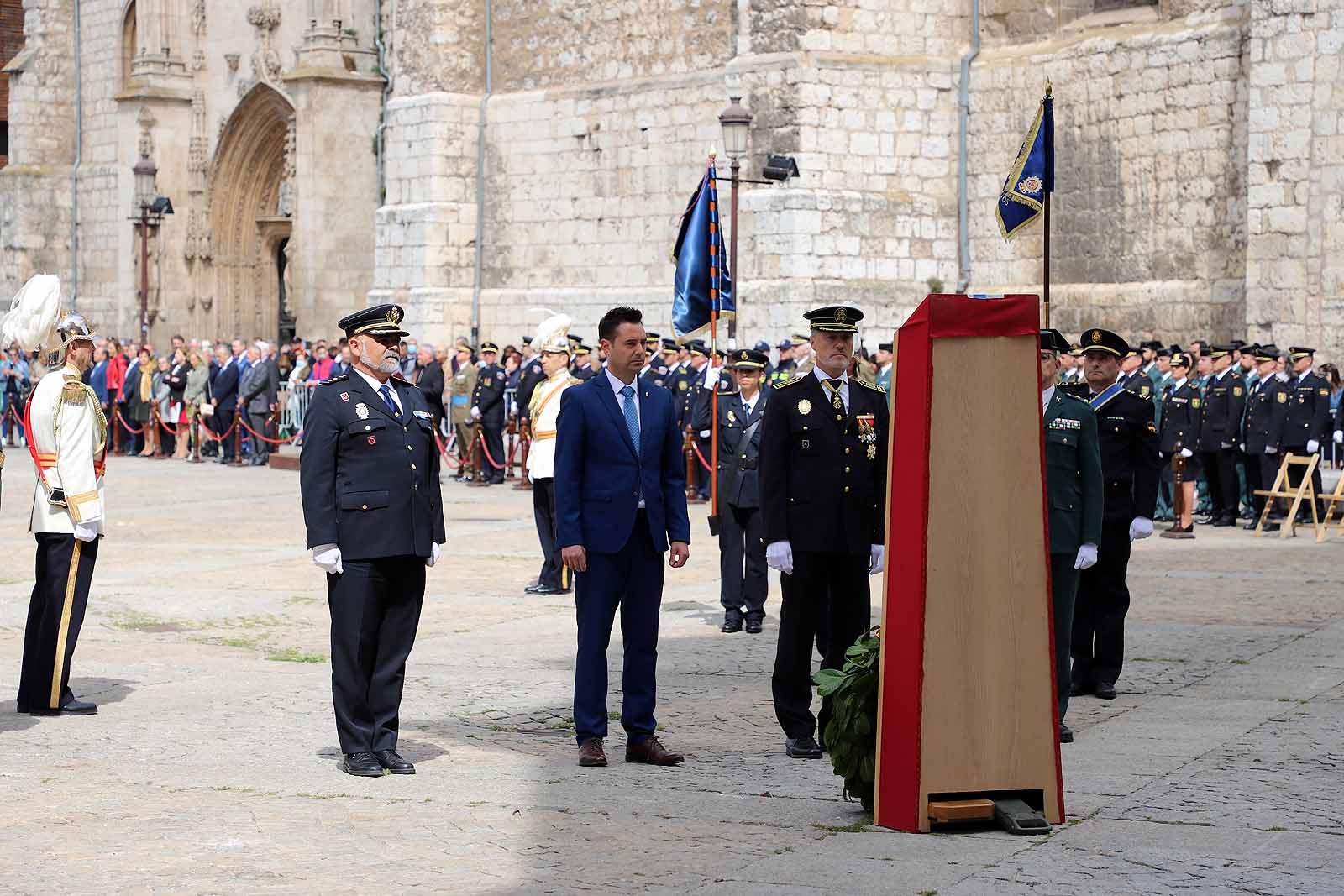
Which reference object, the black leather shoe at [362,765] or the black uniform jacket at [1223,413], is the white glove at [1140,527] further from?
the black uniform jacket at [1223,413]

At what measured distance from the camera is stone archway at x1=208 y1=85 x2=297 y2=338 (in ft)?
117

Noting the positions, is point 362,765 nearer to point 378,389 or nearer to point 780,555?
point 378,389

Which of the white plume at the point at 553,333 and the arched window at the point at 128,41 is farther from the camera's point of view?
the arched window at the point at 128,41

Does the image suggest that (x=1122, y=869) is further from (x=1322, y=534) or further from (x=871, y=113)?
(x=871, y=113)

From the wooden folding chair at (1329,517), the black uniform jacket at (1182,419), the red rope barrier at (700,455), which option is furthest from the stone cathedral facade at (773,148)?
the wooden folding chair at (1329,517)

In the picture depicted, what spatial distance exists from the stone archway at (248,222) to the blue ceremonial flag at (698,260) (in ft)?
69.7

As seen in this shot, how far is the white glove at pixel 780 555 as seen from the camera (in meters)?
7.71

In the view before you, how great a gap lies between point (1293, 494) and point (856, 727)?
1053cm

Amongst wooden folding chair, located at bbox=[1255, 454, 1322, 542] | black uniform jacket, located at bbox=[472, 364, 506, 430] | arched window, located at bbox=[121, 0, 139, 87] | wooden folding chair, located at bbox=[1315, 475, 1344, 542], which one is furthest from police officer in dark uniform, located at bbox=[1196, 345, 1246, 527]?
arched window, located at bbox=[121, 0, 139, 87]

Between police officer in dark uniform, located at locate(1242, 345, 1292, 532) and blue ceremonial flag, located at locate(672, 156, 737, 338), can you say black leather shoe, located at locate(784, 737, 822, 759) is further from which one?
police officer in dark uniform, located at locate(1242, 345, 1292, 532)

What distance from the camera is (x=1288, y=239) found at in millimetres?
20297

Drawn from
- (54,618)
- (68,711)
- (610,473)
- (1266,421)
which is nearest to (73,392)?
(54,618)

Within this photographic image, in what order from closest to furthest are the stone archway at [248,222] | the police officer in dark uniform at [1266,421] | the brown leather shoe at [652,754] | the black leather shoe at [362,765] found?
the black leather shoe at [362,765]
the brown leather shoe at [652,754]
the police officer in dark uniform at [1266,421]
the stone archway at [248,222]

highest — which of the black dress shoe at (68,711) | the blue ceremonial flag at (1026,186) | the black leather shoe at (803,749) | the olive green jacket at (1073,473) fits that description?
the blue ceremonial flag at (1026,186)
